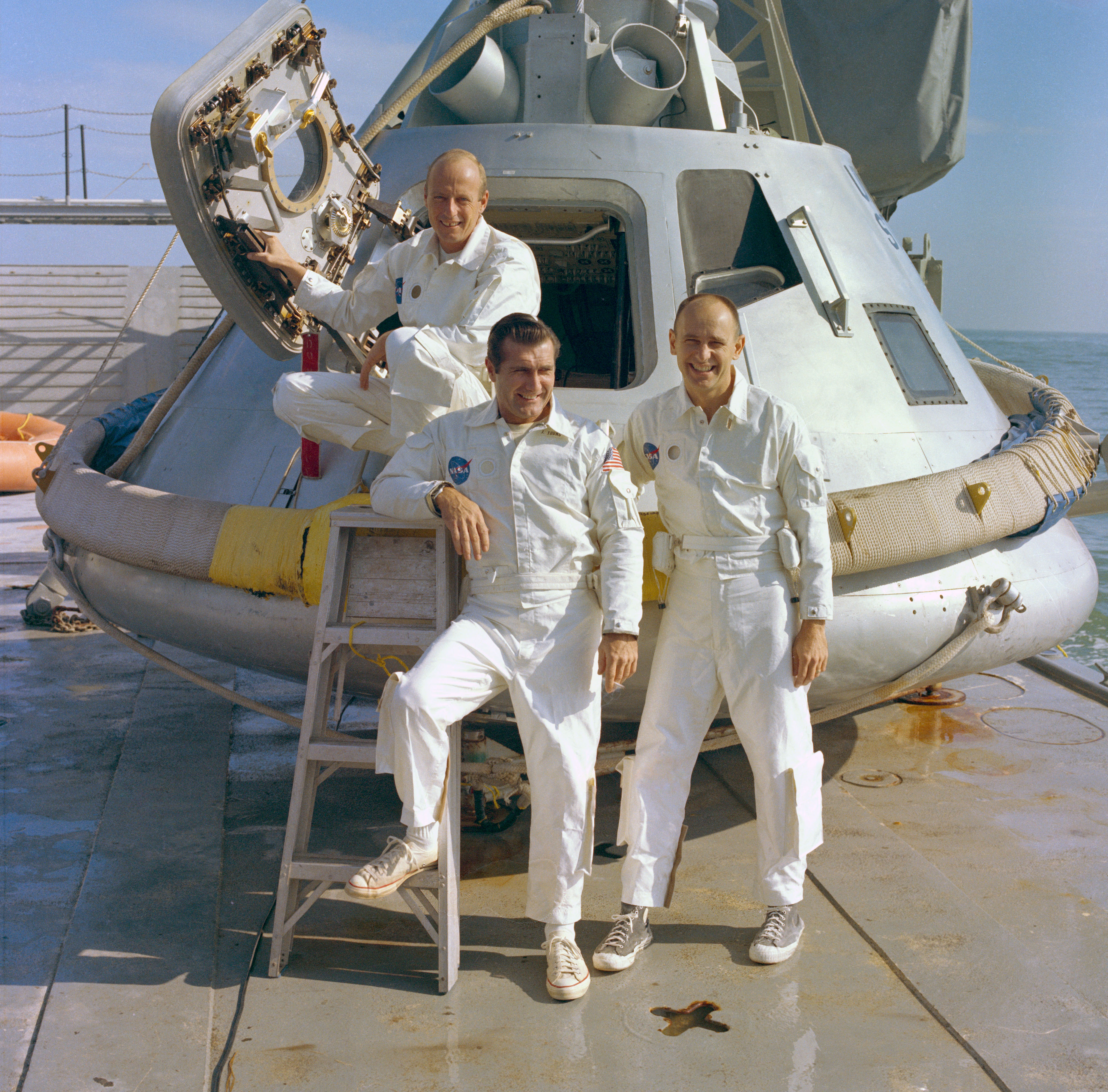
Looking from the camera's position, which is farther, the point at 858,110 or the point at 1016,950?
the point at 858,110

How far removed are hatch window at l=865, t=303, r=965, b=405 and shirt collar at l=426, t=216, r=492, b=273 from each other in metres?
1.39

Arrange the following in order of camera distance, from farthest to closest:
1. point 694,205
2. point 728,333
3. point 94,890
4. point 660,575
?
Answer: point 694,205, point 94,890, point 660,575, point 728,333

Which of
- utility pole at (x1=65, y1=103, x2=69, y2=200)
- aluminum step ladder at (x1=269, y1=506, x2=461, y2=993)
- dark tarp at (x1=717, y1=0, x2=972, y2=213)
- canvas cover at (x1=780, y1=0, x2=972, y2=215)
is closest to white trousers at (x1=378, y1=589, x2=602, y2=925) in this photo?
aluminum step ladder at (x1=269, y1=506, x2=461, y2=993)

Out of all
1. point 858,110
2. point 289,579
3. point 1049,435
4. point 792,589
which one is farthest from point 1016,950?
point 858,110

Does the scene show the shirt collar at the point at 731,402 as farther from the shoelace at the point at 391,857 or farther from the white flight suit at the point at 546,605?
the shoelace at the point at 391,857

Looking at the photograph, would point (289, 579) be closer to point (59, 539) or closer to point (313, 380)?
point (313, 380)

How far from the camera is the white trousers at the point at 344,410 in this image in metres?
3.17

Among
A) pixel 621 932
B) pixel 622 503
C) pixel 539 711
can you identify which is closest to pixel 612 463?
pixel 622 503

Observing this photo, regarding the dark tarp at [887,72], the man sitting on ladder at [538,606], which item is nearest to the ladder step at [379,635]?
the man sitting on ladder at [538,606]

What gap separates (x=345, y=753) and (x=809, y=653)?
1.15m

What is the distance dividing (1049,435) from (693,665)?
168 cm

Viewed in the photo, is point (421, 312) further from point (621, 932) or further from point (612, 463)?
point (621, 932)

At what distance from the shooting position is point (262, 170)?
321cm

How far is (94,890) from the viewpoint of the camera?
3.21 meters
